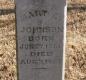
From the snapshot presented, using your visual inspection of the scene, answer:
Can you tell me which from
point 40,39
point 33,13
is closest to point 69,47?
point 40,39

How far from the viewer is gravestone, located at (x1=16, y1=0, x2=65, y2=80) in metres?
4.72

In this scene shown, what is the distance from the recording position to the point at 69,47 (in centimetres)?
710

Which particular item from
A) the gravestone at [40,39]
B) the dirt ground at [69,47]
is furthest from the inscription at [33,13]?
the dirt ground at [69,47]

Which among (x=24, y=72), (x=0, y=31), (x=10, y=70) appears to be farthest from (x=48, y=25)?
(x=0, y=31)

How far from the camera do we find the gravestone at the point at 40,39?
186 inches

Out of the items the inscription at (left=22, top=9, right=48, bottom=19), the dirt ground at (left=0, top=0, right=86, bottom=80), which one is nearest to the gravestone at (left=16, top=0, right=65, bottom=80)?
the inscription at (left=22, top=9, right=48, bottom=19)

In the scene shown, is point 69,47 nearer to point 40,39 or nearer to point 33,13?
point 40,39

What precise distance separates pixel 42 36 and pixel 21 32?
283 mm

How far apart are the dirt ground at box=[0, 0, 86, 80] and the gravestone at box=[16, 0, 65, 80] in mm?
1148

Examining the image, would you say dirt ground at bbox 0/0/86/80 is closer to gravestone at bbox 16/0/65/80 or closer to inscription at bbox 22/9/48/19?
gravestone at bbox 16/0/65/80

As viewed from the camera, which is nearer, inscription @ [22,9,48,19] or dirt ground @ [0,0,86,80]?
inscription @ [22,9,48,19]

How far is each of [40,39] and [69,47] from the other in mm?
2270

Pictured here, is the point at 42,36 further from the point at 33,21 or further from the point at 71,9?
the point at 71,9

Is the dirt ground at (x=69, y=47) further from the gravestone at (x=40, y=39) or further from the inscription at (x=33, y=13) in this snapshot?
the inscription at (x=33, y=13)
